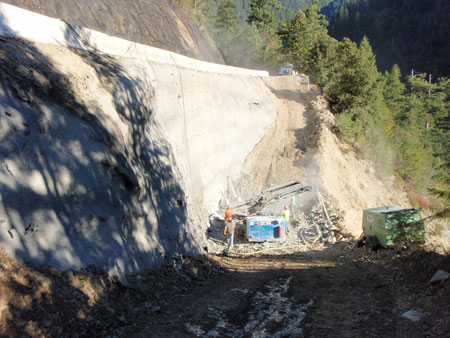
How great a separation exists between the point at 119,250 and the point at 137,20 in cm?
2455

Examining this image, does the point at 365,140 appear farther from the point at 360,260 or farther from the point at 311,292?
the point at 311,292

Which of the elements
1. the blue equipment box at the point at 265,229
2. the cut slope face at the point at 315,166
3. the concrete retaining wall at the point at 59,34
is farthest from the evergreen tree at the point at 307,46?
the concrete retaining wall at the point at 59,34

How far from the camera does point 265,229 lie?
19.6 metres

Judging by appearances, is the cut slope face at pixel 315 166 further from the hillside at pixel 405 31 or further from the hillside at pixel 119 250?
the hillside at pixel 405 31

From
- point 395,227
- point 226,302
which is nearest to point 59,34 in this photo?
point 226,302

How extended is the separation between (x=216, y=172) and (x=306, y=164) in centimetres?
725

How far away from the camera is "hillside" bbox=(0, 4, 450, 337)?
276 inches

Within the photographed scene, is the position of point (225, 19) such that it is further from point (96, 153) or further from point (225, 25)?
point (96, 153)

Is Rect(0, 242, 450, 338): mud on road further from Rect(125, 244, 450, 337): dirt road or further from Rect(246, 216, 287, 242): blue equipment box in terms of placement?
Rect(246, 216, 287, 242): blue equipment box

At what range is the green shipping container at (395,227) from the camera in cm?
1253

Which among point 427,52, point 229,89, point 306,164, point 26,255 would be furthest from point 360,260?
point 427,52

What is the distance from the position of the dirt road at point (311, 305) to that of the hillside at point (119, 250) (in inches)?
1.6

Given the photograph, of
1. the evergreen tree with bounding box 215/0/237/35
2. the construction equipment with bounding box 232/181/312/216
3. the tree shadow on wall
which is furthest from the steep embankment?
the evergreen tree with bounding box 215/0/237/35

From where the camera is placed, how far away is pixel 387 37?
443ft
